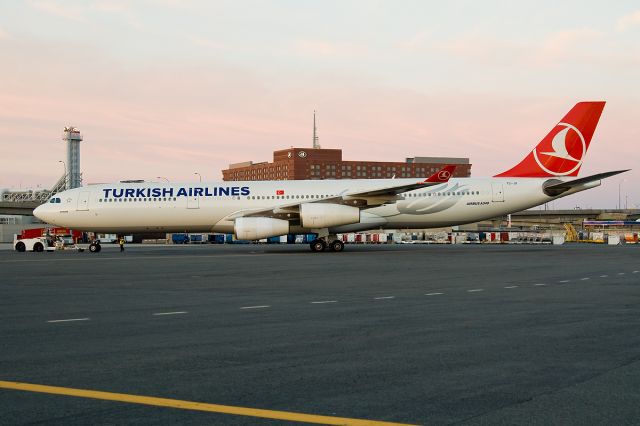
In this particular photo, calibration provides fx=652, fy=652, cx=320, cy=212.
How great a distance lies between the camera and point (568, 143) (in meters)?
39.8

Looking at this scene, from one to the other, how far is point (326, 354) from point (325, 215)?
95.8 ft

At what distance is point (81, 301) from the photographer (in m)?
14.2

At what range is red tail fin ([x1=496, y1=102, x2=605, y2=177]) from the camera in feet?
130

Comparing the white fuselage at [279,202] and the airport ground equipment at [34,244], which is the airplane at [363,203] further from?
the airport ground equipment at [34,244]

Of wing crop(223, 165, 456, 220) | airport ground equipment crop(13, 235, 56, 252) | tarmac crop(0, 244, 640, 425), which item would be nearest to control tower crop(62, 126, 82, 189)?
airport ground equipment crop(13, 235, 56, 252)

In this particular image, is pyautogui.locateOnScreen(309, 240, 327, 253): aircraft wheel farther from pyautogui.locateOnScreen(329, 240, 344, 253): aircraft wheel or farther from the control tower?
the control tower

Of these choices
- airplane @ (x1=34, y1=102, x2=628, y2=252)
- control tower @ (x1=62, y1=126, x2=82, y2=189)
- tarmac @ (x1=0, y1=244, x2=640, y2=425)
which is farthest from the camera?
control tower @ (x1=62, y1=126, x2=82, y2=189)

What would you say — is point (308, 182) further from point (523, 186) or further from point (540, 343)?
point (540, 343)

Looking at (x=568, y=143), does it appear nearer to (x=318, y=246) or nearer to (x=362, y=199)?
(x=362, y=199)

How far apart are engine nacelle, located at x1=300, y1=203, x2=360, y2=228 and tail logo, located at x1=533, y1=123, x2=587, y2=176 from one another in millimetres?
12427

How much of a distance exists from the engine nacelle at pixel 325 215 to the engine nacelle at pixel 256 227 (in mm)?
1501

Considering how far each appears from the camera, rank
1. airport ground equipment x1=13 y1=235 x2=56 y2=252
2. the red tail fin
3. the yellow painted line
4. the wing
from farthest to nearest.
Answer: airport ground equipment x1=13 y1=235 x2=56 y2=252, the red tail fin, the wing, the yellow painted line

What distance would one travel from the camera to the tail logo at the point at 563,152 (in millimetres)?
39844

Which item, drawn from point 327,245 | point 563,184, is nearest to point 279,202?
point 327,245
